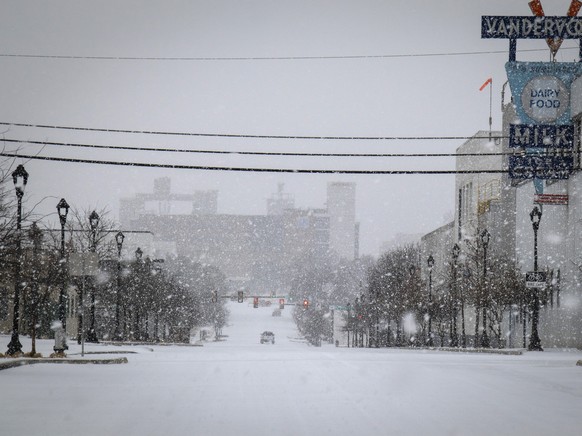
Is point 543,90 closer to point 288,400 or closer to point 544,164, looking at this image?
point 544,164

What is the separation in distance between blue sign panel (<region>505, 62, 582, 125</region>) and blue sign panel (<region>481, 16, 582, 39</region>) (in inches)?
63.8

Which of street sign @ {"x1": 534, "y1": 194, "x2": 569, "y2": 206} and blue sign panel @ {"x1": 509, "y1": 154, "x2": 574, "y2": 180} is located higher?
blue sign panel @ {"x1": 509, "y1": 154, "x2": 574, "y2": 180}

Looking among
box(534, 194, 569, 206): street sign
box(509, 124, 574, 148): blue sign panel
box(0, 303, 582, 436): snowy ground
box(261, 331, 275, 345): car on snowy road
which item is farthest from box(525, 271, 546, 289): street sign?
box(261, 331, 275, 345): car on snowy road

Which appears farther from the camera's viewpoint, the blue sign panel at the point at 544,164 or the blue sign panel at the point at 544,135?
the blue sign panel at the point at 544,135

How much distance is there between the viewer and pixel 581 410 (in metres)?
13.2

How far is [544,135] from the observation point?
4478 centimetres

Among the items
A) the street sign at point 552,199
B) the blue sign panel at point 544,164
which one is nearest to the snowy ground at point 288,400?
the blue sign panel at point 544,164

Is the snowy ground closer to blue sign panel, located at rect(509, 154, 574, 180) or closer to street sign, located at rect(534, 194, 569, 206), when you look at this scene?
blue sign panel, located at rect(509, 154, 574, 180)

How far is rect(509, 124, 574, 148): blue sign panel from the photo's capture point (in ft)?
144

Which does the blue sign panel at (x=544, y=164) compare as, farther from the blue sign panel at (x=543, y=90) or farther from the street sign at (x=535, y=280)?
the street sign at (x=535, y=280)

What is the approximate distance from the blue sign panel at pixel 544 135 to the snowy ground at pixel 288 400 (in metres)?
23.1

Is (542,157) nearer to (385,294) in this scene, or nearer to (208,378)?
(208,378)

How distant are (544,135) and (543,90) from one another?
9.12 feet

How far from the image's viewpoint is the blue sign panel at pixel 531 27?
142 feet
